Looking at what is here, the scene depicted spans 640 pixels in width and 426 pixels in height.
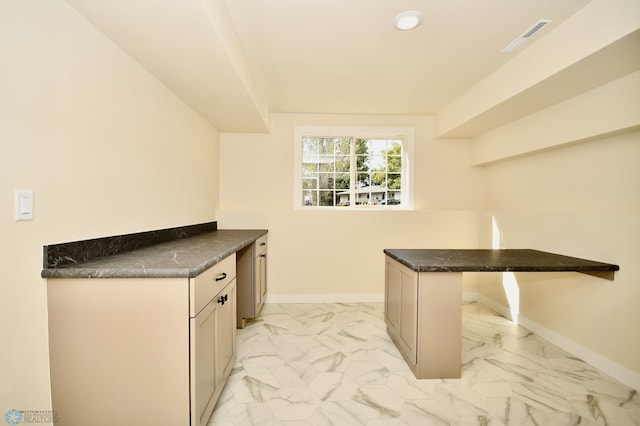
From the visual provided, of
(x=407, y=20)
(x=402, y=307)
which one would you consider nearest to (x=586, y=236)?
(x=402, y=307)

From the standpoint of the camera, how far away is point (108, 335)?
1.22 m

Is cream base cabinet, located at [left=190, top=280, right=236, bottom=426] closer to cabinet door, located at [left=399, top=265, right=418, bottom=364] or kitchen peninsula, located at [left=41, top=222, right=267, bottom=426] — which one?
kitchen peninsula, located at [left=41, top=222, right=267, bottom=426]

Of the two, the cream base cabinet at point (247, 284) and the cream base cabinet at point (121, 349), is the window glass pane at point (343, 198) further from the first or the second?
the cream base cabinet at point (121, 349)

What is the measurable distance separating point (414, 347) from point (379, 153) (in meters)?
2.47

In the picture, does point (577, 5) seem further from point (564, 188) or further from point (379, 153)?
point (379, 153)

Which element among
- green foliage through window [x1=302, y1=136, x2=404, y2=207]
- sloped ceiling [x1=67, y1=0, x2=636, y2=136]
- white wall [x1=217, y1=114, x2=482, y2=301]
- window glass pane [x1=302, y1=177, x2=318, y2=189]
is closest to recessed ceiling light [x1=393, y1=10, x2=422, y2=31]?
sloped ceiling [x1=67, y1=0, x2=636, y2=136]

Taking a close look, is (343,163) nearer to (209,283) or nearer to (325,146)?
(325,146)

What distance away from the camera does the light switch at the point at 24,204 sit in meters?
1.12

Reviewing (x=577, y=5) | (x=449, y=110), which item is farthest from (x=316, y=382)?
(x=449, y=110)

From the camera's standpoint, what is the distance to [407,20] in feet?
5.77

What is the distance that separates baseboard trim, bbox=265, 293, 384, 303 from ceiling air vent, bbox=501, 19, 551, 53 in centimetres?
274

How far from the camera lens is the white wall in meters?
3.47

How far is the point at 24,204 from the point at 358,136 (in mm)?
3177

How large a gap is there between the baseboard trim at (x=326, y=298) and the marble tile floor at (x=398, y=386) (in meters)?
0.78
